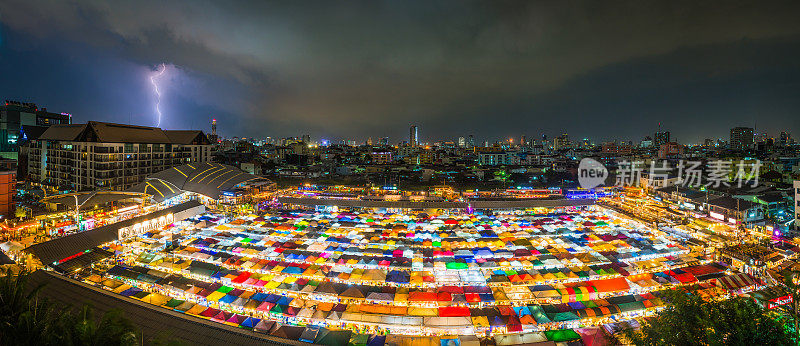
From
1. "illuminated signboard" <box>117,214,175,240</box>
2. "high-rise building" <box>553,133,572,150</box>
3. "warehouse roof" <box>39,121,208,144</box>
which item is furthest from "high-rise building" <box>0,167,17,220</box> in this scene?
"high-rise building" <box>553,133,572,150</box>

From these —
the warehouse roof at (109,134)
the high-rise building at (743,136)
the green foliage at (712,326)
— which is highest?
the high-rise building at (743,136)

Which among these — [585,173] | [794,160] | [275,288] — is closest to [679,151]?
[794,160]

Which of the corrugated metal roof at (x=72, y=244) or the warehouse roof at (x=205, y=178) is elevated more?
the warehouse roof at (x=205, y=178)

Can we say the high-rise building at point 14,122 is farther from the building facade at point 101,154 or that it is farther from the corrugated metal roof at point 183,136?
the corrugated metal roof at point 183,136

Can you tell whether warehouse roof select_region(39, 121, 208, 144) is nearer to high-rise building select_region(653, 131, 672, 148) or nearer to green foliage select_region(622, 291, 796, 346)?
green foliage select_region(622, 291, 796, 346)

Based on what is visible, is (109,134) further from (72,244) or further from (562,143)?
(562,143)

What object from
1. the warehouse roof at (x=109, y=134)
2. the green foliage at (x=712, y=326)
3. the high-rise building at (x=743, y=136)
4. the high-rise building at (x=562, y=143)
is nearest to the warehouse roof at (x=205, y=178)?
the warehouse roof at (x=109, y=134)

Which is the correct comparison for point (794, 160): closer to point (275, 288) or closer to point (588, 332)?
point (588, 332)
